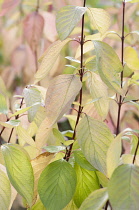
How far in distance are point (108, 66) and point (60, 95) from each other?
61mm

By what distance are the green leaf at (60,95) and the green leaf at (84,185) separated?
89 millimetres

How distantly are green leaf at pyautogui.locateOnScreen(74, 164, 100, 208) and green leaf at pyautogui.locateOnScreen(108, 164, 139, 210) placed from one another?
12cm

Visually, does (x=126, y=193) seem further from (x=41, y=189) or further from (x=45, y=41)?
(x=45, y=41)

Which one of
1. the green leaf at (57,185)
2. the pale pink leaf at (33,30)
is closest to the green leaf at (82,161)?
the green leaf at (57,185)

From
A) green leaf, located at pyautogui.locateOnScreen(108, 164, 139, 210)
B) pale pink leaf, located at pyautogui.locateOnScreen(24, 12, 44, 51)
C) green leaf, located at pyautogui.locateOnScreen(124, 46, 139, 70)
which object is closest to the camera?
green leaf, located at pyautogui.locateOnScreen(108, 164, 139, 210)

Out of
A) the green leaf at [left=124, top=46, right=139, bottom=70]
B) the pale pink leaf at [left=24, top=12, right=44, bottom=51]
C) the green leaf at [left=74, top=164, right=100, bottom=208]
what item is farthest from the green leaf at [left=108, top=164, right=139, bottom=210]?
the pale pink leaf at [left=24, top=12, right=44, bottom=51]

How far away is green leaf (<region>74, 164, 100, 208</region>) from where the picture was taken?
0.49 m

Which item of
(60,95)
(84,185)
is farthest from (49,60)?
(84,185)

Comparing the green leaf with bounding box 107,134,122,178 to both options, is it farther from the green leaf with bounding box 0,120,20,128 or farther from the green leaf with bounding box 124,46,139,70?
the green leaf with bounding box 124,46,139,70

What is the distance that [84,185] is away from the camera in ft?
1.61

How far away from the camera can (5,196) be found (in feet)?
1.46

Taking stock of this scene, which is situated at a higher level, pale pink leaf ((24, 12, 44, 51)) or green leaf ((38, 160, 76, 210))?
pale pink leaf ((24, 12, 44, 51))

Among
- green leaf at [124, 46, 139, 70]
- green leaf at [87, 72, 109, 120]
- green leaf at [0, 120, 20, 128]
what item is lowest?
green leaf at [0, 120, 20, 128]

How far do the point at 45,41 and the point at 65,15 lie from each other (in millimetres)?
884
